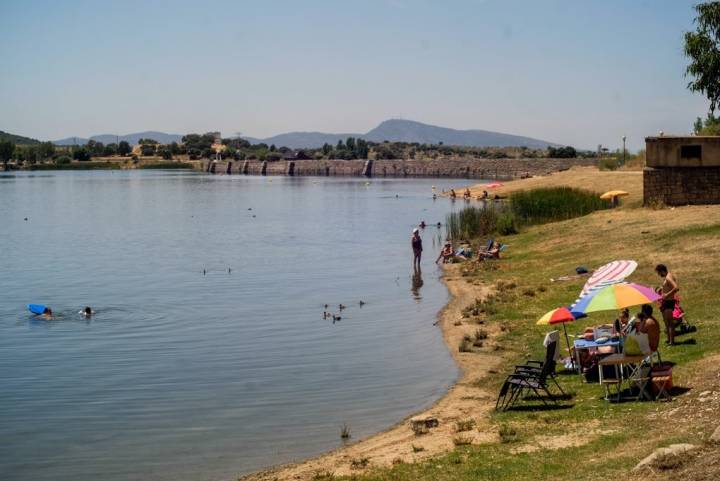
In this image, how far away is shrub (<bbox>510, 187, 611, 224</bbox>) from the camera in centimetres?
4647

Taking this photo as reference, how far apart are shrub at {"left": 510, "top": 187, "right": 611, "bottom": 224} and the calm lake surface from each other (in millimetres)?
5227

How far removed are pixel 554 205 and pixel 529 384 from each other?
33096mm

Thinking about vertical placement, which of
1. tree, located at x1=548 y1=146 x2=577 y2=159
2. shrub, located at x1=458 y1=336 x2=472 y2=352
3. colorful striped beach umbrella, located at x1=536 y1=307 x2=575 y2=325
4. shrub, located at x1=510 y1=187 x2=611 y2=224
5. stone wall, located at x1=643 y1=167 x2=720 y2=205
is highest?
tree, located at x1=548 y1=146 x2=577 y2=159

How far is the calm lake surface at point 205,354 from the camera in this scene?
15773 mm

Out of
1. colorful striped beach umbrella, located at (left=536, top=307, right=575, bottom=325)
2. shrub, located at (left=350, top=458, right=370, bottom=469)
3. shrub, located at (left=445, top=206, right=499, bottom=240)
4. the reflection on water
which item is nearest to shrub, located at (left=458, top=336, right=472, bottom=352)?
colorful striped beach umbrella, located at (left=536, top=307, right=575, bottom=325)

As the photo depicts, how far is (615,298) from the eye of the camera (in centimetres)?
1584

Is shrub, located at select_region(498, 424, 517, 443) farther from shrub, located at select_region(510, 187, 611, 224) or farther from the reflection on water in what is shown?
shrub, located at select_region(510, 187, 611, 224)

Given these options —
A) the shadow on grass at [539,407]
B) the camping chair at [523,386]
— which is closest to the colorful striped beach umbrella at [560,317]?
the camping chair at [523,386]

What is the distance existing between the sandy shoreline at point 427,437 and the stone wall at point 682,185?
65.5 ft

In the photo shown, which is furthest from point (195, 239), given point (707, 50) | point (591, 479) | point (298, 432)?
point (591, 479)

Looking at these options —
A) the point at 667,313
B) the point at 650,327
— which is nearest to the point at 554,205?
the point at 667,313

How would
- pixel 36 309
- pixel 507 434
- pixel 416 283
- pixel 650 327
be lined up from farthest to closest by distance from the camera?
pixel 416 283 < pixel 36 309 < pixel 650 327 < pixel 507 434

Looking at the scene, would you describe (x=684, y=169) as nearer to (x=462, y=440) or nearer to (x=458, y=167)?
(x=462, y=440)

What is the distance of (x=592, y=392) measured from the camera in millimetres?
15578
